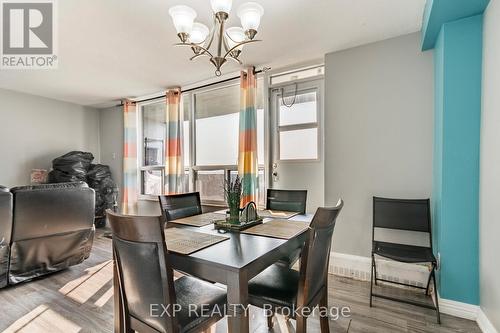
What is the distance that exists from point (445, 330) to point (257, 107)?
2.95 metres

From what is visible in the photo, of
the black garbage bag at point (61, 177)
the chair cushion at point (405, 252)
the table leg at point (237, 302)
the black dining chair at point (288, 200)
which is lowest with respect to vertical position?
the chair cushion at point (405, 252)

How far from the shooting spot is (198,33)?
6.41 ft

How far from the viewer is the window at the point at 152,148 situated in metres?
4.74

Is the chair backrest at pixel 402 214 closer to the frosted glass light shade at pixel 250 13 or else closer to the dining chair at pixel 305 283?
the dining chair at pixel 305 283

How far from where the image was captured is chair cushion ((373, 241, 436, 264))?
200 centimetres

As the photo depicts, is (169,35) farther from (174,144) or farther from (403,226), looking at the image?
(403,226)

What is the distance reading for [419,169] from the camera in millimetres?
2418

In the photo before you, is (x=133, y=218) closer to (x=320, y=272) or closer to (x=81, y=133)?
(x=320, y=272)

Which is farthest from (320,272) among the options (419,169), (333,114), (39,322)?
(39,322)

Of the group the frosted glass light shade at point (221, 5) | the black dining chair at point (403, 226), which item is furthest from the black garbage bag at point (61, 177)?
the black dining chair at point (403, 226)

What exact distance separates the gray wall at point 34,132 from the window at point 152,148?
4.44 ft

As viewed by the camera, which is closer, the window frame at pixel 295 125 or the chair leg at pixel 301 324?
the chair leg at pixel 301 324

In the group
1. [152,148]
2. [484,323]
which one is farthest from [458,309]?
[152,148]

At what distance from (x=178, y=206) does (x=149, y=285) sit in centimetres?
123
